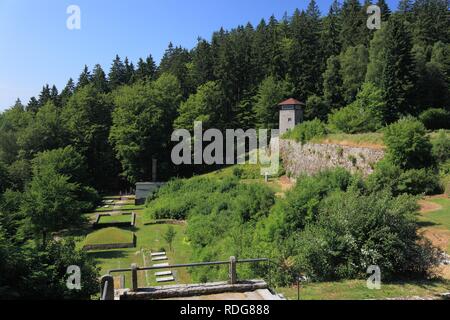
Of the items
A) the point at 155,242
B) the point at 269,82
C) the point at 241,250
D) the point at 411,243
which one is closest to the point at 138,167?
the point at 269,82

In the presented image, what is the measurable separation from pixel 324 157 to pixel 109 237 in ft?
54.0

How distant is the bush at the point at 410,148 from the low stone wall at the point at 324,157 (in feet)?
5.03

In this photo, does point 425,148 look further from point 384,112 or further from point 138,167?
point 138,167

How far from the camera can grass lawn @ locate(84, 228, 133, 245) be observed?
87.0ft

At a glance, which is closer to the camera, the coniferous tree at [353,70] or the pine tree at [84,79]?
the coniferous tree at [353,70]

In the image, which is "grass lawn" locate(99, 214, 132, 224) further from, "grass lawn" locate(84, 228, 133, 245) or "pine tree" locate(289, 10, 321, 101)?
"pine tree" locate(289, 10, 321, 101)

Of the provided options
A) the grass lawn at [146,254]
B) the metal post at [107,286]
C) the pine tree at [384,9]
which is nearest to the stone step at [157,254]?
the grass lawn at [146,254]

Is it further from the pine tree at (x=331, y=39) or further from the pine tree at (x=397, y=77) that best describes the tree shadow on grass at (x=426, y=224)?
the pine tree at (x=331, y=39)

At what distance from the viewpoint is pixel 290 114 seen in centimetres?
Result: 4297

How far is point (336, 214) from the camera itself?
13.0 metres

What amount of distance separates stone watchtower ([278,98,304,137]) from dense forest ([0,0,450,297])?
168 inches

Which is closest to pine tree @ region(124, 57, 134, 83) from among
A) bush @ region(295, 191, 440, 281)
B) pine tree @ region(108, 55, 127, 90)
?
pine tree @ region(108, 55, 127, 90)

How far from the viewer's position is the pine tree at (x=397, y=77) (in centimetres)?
3950
